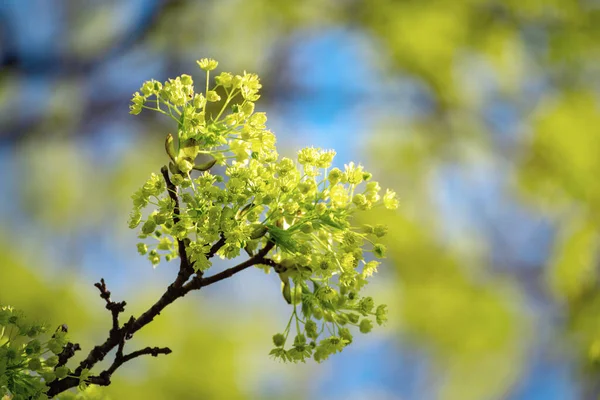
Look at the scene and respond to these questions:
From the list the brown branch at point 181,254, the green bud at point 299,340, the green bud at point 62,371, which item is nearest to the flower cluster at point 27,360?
the green bud at point 62,371

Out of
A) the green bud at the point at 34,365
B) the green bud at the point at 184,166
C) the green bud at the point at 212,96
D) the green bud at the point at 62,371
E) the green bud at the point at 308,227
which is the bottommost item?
the green bud at the point at 62,371

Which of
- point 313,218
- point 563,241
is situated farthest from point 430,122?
point 313,218

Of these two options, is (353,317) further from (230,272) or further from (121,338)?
(121,338)

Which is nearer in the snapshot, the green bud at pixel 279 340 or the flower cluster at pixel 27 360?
the flower cluster at pixel 27 360

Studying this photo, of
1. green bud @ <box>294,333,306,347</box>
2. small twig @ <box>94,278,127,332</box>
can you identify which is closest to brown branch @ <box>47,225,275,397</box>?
small twig @ <box>94,278,127,332</box>

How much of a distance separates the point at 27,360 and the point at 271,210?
29cm

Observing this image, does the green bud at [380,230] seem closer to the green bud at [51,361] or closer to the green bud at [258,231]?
the green bud at [258,231]

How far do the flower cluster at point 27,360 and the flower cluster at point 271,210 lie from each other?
5.9 inches

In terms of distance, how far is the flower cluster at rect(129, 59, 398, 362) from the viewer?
27.8 inches

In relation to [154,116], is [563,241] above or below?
below

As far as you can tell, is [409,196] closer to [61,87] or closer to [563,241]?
[563,241]

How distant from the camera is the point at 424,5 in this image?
351 centimetres

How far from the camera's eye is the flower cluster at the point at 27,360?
0.66 m

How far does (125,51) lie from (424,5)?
5.21 ft
